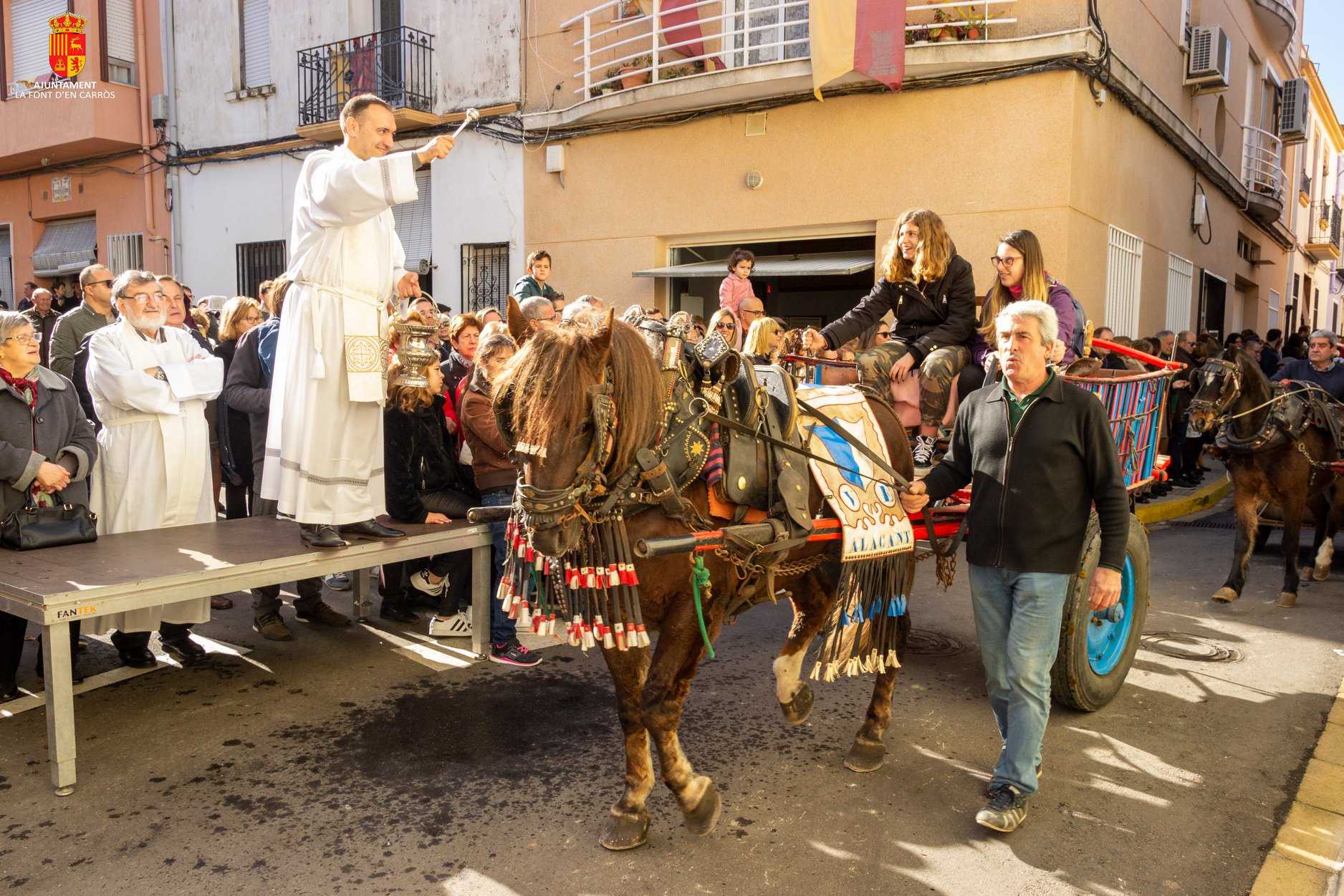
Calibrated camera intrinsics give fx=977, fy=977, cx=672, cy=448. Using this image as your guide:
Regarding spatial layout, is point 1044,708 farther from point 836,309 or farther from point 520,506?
point 836,309

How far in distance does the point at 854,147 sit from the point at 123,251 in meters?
12.9

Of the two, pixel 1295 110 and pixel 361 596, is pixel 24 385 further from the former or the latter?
pixel 1295 110

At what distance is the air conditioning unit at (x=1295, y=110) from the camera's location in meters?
20.6

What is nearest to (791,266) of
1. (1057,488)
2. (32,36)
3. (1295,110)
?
(1057,488)

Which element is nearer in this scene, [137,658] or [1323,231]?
[137,658]

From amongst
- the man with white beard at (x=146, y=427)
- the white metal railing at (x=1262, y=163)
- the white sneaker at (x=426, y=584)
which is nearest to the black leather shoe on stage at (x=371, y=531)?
the man with white beard at (x=146, y=427)

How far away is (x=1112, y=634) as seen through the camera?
4.99 meters

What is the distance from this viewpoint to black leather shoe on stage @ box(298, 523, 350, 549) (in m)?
4.65

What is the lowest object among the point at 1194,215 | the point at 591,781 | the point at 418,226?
the point at 591,781

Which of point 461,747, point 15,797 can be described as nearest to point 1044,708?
point 461,747

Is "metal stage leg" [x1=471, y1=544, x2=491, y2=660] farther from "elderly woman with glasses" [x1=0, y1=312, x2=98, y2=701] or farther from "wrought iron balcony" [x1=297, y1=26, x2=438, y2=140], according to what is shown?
"wrought iron balcony" [x1=297, y1=26, x2=438, y2=140]

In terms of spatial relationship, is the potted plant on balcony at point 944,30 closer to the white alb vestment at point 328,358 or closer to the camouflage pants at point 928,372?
the camouflage pants at point 928,372

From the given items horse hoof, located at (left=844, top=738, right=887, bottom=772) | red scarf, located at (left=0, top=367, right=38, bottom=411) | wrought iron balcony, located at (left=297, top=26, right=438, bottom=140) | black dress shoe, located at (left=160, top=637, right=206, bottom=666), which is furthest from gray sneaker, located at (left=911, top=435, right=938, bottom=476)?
wrought iron balcony, located at (left=297, top=26, right=438, bottom=140)

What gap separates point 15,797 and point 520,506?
2.52 metres
